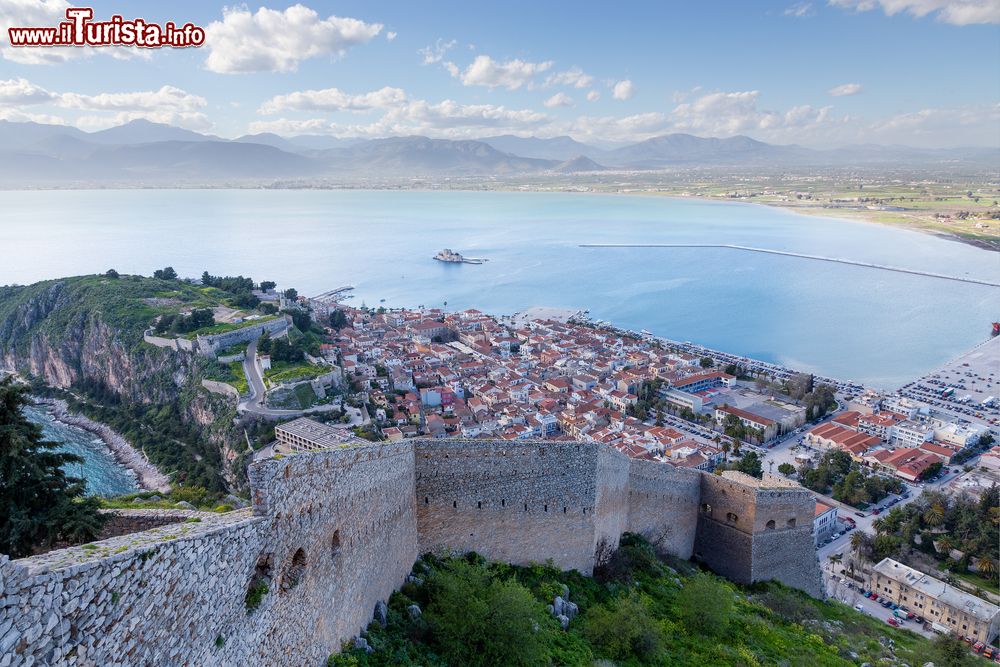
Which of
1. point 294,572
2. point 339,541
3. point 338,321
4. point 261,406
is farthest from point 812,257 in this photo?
point 294,572

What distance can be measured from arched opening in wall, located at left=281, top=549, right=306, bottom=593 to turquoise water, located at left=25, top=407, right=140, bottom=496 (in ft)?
68.6

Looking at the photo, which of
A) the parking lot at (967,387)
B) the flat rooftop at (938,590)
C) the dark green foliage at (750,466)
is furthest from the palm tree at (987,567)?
the parking lot at (967,387)

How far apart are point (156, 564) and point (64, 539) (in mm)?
3040

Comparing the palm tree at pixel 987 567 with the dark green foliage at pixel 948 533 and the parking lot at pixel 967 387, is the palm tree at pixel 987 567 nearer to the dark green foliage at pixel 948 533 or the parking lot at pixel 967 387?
the dark green foliage at pixel 948 533

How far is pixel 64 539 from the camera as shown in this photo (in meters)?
5.45

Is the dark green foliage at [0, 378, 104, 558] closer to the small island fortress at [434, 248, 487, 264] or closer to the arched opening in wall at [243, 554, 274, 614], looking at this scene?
the arched opening in wall at [243, 554, 274, 614]

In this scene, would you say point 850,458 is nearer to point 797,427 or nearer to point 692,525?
point 797,427

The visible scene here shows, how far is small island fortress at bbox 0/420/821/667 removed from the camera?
2.95 meters

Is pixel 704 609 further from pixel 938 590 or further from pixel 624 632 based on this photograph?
pixel 938 590

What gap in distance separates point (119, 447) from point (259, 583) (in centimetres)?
2868

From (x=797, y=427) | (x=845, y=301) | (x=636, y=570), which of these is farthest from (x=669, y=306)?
(x=636, y=570)

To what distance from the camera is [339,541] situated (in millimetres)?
5773

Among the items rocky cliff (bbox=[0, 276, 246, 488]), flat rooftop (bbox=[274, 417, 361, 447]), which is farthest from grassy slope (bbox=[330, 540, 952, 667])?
rocky cliff (bbox=[0, 276, 246, 488])

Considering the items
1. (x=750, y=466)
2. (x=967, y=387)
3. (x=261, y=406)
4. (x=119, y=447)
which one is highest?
(x=261, y=406)
